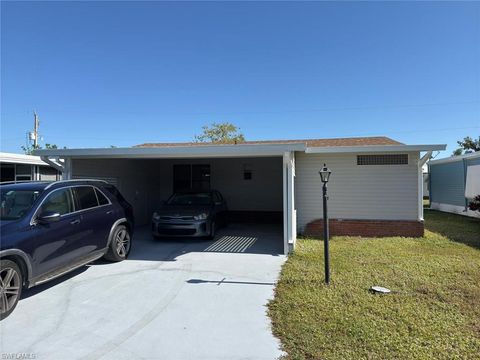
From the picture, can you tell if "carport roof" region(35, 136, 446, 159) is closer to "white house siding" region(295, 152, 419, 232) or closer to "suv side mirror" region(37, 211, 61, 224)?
"white house siding" region(295, 152, 419, 232)

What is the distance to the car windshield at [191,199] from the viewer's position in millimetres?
9789

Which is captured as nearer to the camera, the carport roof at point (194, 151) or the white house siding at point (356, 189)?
the carport roof at point (194, 151)

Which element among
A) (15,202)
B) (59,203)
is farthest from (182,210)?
(15,202)

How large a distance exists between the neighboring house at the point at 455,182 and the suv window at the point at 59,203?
44.7 ft

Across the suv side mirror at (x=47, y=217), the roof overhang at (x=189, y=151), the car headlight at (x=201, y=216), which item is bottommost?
the car headlight at (x=201, y=216)

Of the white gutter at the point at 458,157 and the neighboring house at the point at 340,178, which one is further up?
the white gutter at the point at 458,157

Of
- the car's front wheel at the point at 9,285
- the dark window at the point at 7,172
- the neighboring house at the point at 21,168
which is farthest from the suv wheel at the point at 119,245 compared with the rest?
the dark window at the point at 7,172

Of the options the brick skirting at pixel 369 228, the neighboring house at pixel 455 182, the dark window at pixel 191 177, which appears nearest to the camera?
the brick skirting at pixel 369 228

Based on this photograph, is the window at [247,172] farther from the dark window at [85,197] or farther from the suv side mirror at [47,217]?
the suv side mirror at [47,217]

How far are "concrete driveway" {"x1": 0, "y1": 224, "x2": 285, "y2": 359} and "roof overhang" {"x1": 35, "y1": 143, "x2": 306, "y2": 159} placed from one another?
2.34 metres

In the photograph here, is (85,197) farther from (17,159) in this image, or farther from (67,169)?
(17,159)

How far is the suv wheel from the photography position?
6375 millimetres

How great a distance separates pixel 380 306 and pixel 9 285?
4.73 metres

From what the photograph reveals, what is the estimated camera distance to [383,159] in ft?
30.6
